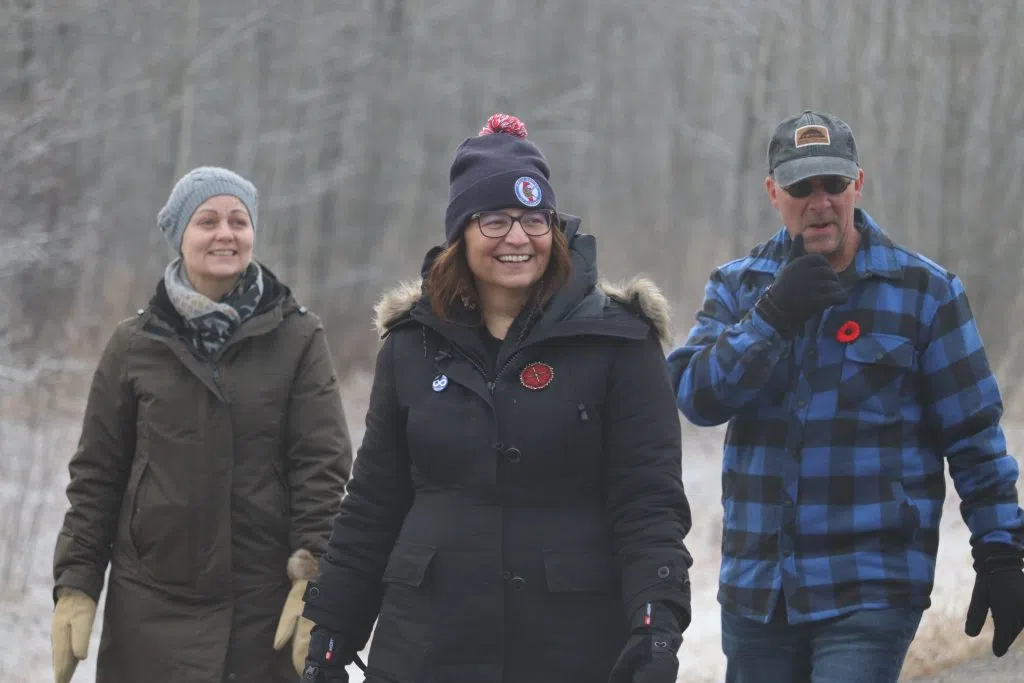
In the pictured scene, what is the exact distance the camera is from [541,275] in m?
3.40

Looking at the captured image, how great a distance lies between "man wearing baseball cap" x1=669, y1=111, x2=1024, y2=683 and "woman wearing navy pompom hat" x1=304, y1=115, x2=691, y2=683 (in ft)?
1.98

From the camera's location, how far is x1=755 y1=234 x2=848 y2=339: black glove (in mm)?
3742

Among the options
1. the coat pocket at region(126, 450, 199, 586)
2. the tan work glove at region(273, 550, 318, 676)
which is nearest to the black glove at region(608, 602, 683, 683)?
the tan work glove at region(273, 550, 318, 676)

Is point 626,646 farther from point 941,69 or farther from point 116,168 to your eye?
point 941,69

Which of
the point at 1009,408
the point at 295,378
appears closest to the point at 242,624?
the point at 295,378

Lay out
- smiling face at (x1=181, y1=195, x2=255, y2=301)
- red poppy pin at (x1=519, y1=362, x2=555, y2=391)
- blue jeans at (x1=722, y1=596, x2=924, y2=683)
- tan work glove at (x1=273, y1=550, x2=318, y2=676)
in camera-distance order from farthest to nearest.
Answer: smiling face at (x1=181, y1=195, x2=255, y2=301) → tan work glove at (x1=273, y1=550, x2=318, y2=676) → blue jeans at (x1=722, y1=596, x2=924, y2=683) → red poppy pin at (x1=519, y1=362, x2=555, y2=391)

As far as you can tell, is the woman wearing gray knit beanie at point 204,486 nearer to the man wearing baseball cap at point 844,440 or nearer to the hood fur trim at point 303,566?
the hood fur trim at point 303,566

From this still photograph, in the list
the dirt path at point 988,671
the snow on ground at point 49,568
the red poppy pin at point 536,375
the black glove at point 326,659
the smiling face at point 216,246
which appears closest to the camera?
the red poppy pin at point 536,375

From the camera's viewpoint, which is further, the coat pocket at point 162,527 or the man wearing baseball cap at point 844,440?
the coat pocket at point 162,527

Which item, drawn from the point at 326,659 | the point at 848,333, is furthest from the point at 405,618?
the point at 848,333

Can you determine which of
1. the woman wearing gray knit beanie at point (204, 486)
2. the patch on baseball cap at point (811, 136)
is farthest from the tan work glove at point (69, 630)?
the patch on baseball cap at point (811, 136)

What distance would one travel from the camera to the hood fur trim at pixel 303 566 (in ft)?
14.5

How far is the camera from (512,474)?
10.7ft

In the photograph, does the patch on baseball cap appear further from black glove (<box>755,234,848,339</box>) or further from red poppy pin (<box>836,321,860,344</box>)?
red poppy pin (<box>836,321,860,344</box>)
